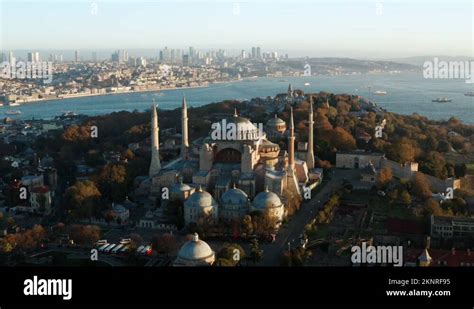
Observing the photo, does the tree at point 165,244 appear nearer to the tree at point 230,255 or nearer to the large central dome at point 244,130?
the tree at point 230,255

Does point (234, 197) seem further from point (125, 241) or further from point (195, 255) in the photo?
point (195, 255)

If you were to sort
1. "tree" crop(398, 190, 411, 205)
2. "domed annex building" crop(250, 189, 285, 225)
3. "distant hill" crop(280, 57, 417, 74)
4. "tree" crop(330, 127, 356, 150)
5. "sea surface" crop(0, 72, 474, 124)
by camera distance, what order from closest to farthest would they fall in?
"domed annex building" crop(250, 189, 285, 225) → "tree" crop(398, 190, 411, 205) → "tree" crop(330, 127, 356, 150) → "sea surface" crop(0, 72, 474, 124) → "distant hill" crop(280, 57, 417, 74)

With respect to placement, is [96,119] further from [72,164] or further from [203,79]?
[203,79]

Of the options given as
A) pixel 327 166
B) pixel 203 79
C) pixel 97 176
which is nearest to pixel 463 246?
pixel 327 166

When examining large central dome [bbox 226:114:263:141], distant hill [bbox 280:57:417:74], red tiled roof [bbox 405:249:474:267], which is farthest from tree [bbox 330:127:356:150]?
distant hill [bbox 280:57:417:74]

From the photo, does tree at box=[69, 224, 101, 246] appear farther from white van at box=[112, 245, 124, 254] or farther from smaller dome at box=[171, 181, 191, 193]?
smaller dome at box=[171, 181, 191, 193]

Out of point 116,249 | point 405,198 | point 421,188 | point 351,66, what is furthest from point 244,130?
point 351,66
